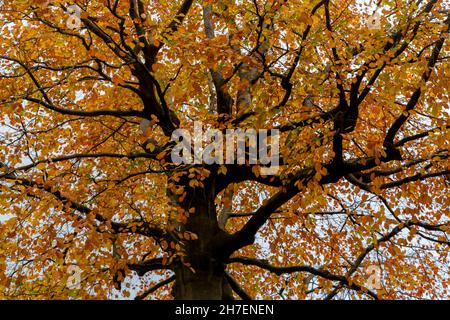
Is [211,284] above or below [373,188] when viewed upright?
below

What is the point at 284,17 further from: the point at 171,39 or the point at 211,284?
the point at 211,284

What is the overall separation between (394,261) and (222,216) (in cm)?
541

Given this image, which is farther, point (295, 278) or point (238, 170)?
point (295, 278)

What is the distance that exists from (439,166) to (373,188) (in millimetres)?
2944

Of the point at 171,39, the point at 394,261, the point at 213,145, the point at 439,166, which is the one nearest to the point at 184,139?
the point at 213,145

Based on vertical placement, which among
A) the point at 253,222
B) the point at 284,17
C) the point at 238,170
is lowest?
the point at 253,222

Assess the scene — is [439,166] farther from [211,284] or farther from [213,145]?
[211,284]

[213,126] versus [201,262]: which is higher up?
[213,126]

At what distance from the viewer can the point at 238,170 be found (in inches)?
363

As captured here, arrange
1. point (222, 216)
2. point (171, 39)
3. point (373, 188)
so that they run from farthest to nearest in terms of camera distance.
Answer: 1. point (222, 216)
2. point (171, 39)
3. point (373, 188)

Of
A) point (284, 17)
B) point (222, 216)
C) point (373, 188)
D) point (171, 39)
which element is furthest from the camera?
point (222, 216)
